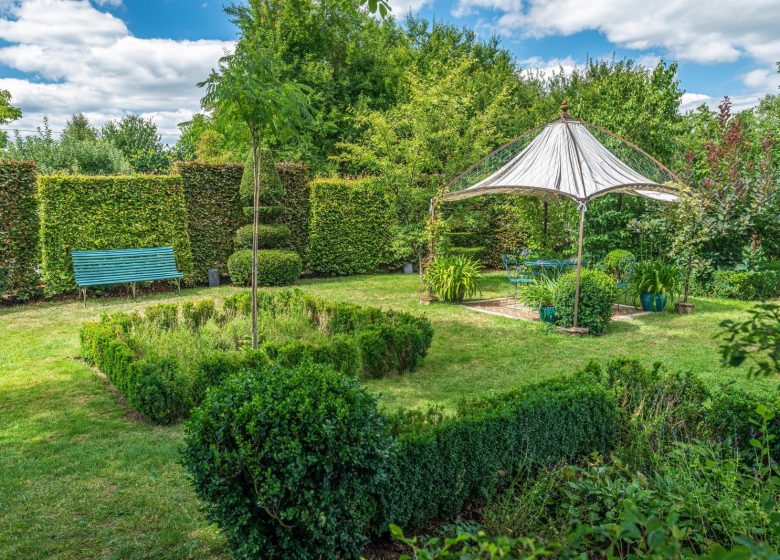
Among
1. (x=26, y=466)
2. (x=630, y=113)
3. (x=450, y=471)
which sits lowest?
(x=26, y=466)

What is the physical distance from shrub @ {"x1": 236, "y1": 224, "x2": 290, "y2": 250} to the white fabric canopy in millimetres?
4226

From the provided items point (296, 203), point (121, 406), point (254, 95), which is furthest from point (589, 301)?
point (296, 203)

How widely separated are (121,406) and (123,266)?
6490 mm

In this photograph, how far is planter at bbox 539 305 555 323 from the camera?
8775mm

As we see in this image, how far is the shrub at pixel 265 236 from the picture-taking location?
12484 mm

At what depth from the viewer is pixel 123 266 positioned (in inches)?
430

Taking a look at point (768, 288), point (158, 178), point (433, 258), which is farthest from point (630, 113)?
point (158, 178)

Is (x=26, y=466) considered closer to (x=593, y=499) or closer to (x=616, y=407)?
(x=593, y=499)

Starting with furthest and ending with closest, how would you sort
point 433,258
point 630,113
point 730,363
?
point 630,113 → point 433,258 → point 730,363

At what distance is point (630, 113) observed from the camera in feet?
43.1

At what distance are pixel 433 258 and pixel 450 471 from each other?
8.21m

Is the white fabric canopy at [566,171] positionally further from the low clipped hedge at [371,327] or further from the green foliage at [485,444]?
the green foliage at [485,444]

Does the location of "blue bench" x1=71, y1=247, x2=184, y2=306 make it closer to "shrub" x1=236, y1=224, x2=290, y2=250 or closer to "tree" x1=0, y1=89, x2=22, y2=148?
"shrub" x1=236, y1=224, x2=290, y2=250

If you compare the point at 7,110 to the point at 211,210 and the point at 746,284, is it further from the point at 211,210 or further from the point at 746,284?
the point at 746,284
